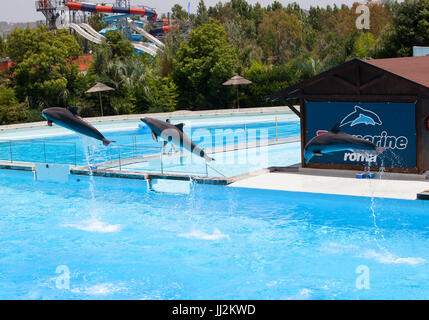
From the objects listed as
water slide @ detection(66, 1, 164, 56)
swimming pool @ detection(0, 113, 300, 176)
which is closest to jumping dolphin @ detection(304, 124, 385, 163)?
swimming pool @ detection(0, 113, 300, 176)

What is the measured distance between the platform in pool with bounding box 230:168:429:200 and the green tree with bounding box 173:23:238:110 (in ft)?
76.9

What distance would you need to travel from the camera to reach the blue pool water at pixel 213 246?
10391 mm

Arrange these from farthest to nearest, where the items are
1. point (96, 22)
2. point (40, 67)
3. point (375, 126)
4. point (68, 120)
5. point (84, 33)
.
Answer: point (96, 22) < point (84, 33) < point (40, 67) < point (375, 126) < point (68, 120)

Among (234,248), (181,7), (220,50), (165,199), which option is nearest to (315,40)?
(220,50)

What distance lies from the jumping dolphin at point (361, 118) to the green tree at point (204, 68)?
77.0ft

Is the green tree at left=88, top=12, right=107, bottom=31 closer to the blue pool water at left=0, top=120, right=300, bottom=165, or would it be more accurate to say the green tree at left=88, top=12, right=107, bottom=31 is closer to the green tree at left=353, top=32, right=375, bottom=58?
the green tree at left=353, top=32, right=375, bottom=58

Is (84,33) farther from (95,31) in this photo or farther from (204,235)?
(204,235)

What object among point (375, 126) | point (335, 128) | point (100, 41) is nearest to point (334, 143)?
point (335, 128)

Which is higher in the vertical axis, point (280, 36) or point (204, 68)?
point (280, 36)

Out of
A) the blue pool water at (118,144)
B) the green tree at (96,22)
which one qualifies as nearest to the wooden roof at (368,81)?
the blue pool water at (118,144)

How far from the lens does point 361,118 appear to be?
17.3 meters

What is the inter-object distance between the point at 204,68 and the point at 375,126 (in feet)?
81.5

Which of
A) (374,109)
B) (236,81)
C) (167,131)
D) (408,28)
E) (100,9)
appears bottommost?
(167,131)

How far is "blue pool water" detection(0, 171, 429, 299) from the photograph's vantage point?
10.4m
